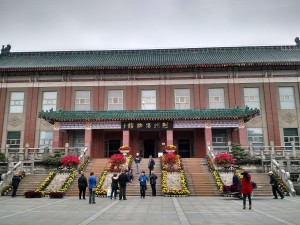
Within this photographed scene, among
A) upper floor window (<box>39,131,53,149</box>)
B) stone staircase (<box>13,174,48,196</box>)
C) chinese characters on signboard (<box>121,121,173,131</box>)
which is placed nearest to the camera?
stone staircase (<box>13,174,48,196</box>)

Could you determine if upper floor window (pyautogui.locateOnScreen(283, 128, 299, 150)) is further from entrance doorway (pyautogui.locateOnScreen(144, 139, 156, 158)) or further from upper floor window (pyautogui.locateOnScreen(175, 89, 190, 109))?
entrance doorway (pyautogui.locateOnScreen(144, 139, 156, 158))

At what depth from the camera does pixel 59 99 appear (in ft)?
98.5

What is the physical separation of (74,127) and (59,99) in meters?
5.10

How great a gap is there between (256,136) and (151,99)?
34.7ft

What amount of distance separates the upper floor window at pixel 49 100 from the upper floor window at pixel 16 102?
7.41 feet

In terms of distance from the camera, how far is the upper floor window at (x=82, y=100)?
1182 inches

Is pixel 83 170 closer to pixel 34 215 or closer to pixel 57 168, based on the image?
pixel 57 168

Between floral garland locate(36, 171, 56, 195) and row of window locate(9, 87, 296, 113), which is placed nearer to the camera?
floral garland locate(36, 171, 56, 195)

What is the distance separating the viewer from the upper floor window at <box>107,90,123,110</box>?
1174 inches

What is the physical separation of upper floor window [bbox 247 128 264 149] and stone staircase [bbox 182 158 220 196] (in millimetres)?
7407

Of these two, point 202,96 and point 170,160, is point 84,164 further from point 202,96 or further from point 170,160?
point 202,96

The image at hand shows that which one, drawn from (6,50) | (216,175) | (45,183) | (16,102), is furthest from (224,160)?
(6,50)

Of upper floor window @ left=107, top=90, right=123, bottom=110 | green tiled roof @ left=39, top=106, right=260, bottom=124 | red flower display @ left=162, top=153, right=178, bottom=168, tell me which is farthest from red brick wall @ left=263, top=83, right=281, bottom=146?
upper floor window @ left=107, top=90, right=123, bottom=110

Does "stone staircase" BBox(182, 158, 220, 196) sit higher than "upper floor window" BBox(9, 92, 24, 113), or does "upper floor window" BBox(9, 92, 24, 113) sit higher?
"upper floor window" BBox(9, 92, 24, 113)
